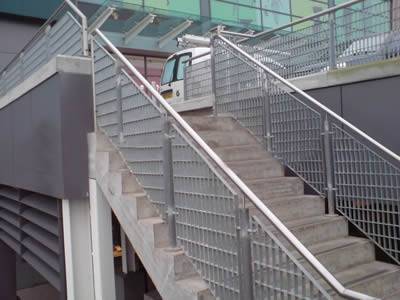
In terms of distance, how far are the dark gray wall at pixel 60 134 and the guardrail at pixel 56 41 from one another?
0.52 meters

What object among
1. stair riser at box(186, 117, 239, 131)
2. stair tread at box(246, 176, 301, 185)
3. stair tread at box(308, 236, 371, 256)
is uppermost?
stair riser at box(186, 117, 239, 131)

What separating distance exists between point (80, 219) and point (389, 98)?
151 inches

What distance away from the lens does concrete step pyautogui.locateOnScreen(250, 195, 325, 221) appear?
14.4 ft

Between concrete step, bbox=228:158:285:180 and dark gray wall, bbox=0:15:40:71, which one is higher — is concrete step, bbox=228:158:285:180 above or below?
below

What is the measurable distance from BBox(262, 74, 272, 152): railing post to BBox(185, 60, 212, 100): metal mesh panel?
2247mm

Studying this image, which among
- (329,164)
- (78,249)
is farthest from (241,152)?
(78,249)

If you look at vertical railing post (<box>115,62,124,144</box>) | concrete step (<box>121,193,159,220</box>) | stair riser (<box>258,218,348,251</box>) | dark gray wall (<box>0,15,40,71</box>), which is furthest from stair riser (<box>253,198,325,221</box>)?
dark gray wall (<box>0,15,40,71</box>)

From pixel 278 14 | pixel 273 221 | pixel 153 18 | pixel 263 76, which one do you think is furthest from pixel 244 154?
pixel 278 14

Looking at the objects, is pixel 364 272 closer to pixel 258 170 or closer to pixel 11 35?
pixel 258 170

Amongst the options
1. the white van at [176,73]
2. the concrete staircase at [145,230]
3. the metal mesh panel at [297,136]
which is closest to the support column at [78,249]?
the concrete staircase at [145,230]

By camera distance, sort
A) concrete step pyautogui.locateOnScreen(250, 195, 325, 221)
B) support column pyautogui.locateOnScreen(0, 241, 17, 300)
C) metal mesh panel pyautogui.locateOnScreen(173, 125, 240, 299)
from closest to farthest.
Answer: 1. metal mesh panel pyautogui.locateOnScreen(173, 125, 240, 299)
2. concrete step pyautogui.locateOnScreen(250, 195, 325, 221)
3. support column pyautogui.locateOnScreen(0, 241, 17, 300)

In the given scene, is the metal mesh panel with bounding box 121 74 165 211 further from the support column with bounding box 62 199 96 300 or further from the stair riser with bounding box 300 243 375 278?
the stair riser with bounding box 300 243 375 278

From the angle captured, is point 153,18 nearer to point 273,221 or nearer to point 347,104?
point 347,104

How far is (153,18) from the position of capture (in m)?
13.6
